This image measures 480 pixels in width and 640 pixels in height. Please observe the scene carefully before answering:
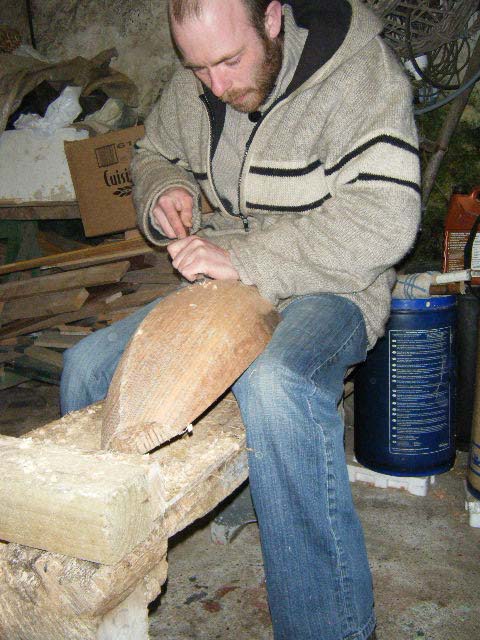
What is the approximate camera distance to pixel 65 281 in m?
3.75

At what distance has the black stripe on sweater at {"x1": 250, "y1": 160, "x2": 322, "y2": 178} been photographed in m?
1.74

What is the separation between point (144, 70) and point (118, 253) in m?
1.51

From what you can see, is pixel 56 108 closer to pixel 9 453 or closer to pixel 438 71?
pixel 438 71

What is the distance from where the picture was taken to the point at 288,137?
1.74m

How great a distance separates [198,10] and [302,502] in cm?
128

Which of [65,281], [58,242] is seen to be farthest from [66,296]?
[58,242]

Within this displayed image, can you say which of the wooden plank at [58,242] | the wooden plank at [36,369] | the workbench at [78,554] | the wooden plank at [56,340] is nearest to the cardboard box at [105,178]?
the wooden plank at [58,242]

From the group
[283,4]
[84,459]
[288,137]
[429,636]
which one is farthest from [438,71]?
[84,459]

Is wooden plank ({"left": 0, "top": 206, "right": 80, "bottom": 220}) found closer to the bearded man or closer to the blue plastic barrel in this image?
the bearded man

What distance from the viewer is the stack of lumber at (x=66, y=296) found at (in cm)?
365

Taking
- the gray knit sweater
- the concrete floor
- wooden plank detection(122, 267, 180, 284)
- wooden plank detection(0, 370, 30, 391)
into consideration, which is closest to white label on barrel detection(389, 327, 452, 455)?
the concrete floor

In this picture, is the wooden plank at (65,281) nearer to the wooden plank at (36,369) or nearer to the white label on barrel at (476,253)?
the wooden plank at (36,369)

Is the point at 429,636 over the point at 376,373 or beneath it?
beneath

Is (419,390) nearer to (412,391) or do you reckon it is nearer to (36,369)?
(412,391)
